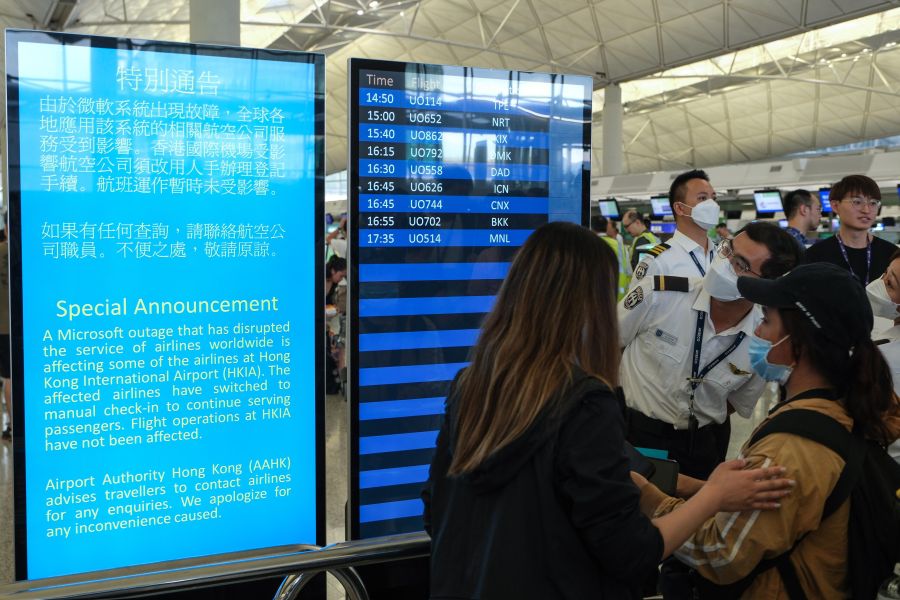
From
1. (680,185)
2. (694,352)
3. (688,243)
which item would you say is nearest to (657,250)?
(688,243)

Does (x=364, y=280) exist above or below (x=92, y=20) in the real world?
below

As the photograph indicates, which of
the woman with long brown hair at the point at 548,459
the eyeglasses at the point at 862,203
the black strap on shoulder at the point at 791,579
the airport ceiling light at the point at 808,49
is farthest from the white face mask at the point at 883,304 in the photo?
the airport ceiling light at the point at 808,49

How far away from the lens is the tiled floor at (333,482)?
441 centimetres

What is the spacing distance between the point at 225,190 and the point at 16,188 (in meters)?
0.60

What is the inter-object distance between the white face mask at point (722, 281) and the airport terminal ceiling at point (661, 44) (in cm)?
1427

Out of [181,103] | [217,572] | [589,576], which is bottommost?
[217,572]

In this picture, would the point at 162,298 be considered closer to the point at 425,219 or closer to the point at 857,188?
the point at 425,219

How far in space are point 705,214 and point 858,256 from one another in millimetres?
1636

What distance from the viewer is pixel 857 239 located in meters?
4.61

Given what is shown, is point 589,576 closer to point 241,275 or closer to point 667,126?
point 241,275

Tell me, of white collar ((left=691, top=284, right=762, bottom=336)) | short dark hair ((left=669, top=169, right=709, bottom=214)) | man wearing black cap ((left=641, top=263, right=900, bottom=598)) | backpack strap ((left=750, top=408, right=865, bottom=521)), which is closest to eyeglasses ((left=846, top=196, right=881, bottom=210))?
short dark hair ((left=669, top=169, right=709, bottom=214))

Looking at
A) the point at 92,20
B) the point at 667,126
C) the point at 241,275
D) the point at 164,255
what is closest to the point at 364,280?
the point at 241,275

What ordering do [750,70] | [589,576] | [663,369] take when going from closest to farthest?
[589,576]
[663,369]
[750,70]

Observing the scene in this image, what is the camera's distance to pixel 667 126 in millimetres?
33219
